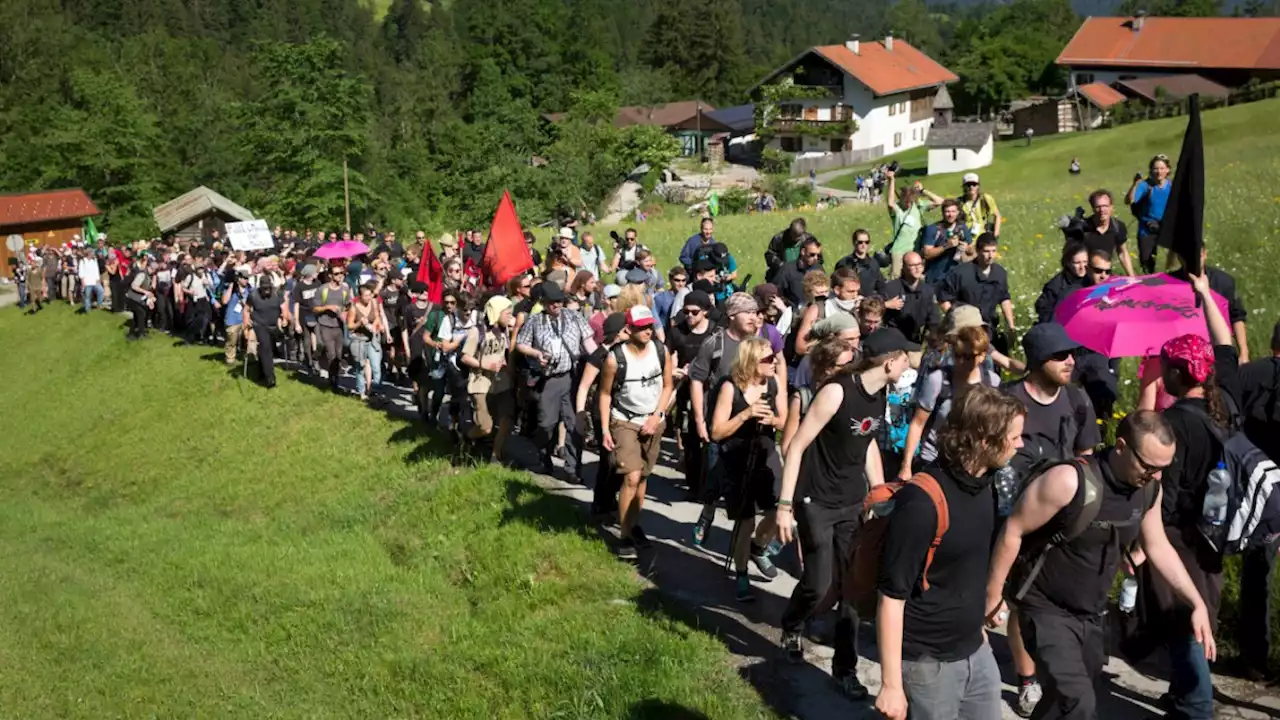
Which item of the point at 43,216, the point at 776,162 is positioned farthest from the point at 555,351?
the point at 776,162

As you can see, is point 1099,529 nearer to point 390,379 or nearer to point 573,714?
point 573,714

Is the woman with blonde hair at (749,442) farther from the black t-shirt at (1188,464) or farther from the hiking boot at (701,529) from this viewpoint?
the black t-shirt at (1188,464)

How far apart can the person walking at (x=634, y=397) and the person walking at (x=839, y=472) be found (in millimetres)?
2212

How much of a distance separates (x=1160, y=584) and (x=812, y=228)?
22.8m

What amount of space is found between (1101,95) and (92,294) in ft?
222

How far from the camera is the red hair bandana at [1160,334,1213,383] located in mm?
5797

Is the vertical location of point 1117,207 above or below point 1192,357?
above

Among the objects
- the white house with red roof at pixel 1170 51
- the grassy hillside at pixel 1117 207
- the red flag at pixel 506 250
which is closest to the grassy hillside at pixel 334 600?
the red flag at pixel 506 250

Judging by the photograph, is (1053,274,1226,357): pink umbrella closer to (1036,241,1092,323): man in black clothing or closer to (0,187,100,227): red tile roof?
(1036,241,1092,323): man in black clothing

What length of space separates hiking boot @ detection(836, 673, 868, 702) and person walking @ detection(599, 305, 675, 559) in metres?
2.65

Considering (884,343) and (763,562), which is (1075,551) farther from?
(763,562)

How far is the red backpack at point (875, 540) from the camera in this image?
4488 mm

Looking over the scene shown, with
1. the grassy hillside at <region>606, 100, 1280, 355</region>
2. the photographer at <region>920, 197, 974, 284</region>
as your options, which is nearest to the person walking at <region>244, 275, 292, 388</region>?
the grassy hillside at <region>606, 100, 1280, 355</region>

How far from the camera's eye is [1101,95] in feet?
261
